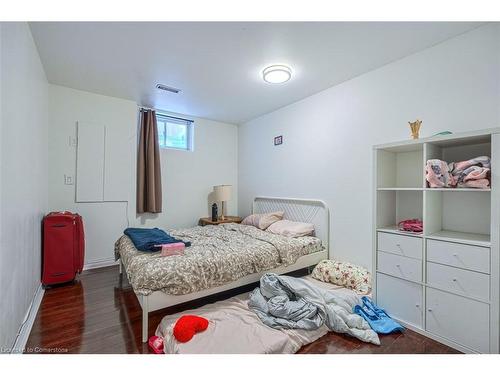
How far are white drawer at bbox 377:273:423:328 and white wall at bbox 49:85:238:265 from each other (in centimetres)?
Answer: 310

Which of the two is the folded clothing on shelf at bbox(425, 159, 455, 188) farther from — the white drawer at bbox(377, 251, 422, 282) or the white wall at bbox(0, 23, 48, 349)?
the white wall at bbox(0, 23, 48, 349)

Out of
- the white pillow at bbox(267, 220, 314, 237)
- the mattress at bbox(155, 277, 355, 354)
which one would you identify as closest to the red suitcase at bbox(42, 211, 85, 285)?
the mattress at bbox(155, 277, 355, 354)

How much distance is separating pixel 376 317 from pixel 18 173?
2.91 m

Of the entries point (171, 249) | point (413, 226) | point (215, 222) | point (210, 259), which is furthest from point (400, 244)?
point (215, 222)

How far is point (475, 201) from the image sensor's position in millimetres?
1843

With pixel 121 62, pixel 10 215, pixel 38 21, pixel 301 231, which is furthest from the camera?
pixel 301 231

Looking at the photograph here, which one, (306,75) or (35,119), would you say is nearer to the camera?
(35,119)

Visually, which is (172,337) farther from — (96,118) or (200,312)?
(96,118)

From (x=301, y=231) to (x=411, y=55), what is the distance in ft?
7.03

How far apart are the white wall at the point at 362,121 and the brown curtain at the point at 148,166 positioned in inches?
66.8

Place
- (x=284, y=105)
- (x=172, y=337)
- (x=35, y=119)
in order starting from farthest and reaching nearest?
(x=284, y=105) < (x=35, y=119) < (x=172, y=337)

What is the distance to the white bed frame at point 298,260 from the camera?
178 centimetres

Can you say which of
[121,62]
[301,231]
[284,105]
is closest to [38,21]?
[121,62]

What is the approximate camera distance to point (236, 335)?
168cm
